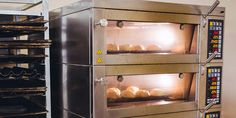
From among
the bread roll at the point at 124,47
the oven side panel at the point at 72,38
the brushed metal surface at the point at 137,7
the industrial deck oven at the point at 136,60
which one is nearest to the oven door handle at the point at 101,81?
the industrial deck oven at the point at 136,60

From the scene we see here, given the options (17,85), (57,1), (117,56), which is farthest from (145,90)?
(57,1)

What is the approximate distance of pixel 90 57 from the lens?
142cm

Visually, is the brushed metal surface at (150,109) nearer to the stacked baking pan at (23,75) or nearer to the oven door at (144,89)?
the oven door at (144,89)

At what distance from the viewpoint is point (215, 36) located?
1739mm

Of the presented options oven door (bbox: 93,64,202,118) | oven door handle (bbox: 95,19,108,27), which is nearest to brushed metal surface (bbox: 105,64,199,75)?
oven door (bbox: 93,64,202,118)

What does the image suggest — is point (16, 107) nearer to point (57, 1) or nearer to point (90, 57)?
point (90, 57)

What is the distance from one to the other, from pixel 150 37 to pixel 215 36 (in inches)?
16.8

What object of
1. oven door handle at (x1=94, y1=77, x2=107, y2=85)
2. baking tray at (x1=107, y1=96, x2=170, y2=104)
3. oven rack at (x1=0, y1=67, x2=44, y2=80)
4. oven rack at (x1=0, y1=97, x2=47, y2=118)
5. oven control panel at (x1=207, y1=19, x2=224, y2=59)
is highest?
oven control panel at (x1=207, y1=19, x2=224, y2=59)

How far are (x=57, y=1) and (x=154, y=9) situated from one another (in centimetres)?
95

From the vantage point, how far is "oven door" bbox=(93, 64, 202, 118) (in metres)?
1.45

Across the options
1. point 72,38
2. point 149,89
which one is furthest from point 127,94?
point 72,38

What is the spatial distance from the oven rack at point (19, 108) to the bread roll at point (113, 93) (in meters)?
0.38

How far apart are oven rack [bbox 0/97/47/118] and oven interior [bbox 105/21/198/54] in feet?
1.81

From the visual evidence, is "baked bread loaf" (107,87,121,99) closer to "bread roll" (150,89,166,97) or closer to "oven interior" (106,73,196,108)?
"oven interior" (106,73,196,108)
